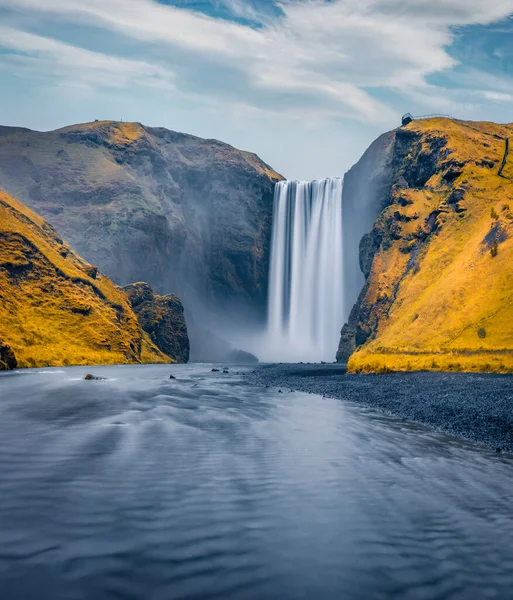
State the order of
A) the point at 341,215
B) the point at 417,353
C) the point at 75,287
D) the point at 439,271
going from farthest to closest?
the point at 341,215
the point at 75,287
the point at 439,271
the point at 417,353

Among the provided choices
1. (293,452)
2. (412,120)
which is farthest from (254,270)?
(293,452)

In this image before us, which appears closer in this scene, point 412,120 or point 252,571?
point 252,571

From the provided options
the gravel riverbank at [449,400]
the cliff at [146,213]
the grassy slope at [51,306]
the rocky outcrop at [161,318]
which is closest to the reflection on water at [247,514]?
the gravel riverbank at [449,400]

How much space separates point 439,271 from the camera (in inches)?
2751

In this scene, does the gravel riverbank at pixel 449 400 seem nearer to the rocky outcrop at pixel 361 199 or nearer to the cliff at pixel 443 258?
the cliff at pixel 443 258

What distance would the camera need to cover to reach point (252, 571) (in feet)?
28.9

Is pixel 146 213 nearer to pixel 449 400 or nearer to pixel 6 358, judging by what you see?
pixel 6 358

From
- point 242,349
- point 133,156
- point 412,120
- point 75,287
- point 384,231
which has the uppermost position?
point 133,156

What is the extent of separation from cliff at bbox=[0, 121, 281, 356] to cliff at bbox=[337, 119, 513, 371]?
79.8 meters

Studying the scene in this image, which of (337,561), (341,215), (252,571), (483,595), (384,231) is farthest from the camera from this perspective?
(341,215)

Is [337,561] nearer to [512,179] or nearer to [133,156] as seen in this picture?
[512,179]

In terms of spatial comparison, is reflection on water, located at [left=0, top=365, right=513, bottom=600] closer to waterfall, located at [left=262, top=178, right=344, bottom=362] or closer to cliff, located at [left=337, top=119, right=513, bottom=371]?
cliff, located at [left=337, top=119, right=513, bottom=371]

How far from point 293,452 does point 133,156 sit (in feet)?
620

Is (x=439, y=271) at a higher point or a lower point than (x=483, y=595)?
higher
